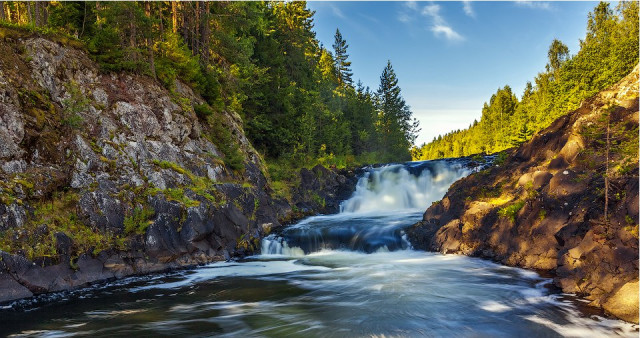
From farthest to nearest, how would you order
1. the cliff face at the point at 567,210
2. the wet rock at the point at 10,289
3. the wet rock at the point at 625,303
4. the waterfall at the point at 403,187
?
the waterfall at the point at 403,187 < the wet rock at the point at 10,289 < the cliff face at the point at 567,210 < the wet rock at the point at 625,303

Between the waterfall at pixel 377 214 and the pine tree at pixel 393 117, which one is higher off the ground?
the pine tree at pixel 393 117

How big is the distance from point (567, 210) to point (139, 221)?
13261 millimetres

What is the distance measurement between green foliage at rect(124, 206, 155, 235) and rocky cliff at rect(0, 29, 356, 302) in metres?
0.03

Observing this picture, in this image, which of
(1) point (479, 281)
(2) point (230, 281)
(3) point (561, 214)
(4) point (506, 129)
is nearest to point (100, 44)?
(2) point (230, 281)

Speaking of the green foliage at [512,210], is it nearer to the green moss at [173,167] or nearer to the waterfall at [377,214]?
the waterfall at [377,214]

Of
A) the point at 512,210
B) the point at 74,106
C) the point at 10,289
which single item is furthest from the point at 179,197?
the point at 512,210

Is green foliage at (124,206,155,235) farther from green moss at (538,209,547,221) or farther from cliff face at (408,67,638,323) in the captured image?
green moss at (538,209,547,221)

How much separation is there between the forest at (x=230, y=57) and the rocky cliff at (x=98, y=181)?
4.79 feet

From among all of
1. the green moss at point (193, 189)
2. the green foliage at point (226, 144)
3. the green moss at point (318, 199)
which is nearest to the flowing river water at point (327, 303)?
the green moss at point (193, 189)

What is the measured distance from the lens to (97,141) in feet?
39.7

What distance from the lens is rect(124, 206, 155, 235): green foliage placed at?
35.5 ft

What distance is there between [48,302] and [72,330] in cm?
194

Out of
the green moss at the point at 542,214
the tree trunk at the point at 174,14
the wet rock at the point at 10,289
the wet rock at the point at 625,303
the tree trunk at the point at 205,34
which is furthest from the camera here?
the tree trunk at the point at 205,34

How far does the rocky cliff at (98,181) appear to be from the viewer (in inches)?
362
